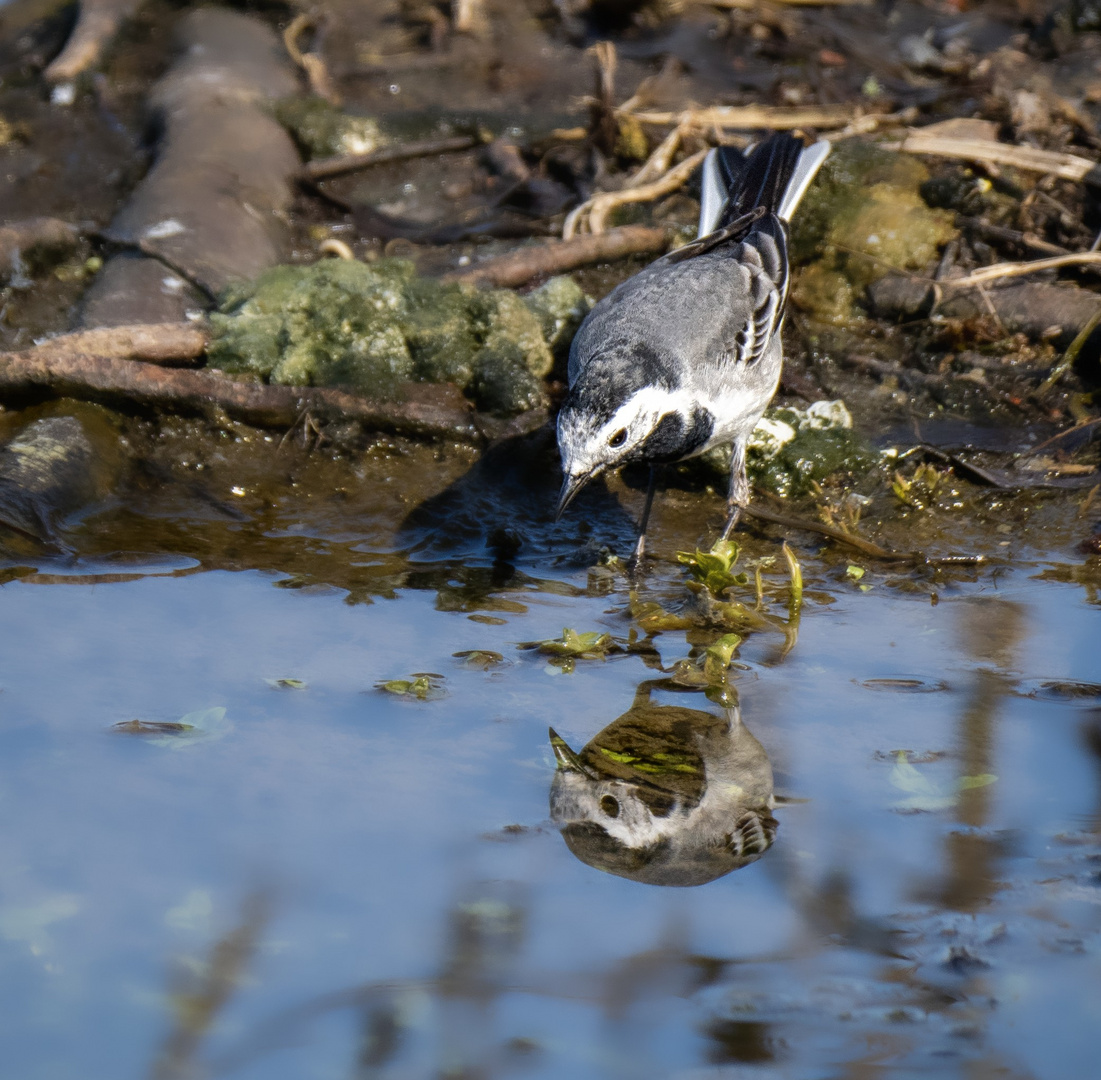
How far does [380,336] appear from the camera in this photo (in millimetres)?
6398

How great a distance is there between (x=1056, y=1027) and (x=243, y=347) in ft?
16.6

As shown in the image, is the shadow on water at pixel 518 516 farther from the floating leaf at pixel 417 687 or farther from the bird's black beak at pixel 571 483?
the floating leaf at pixel 417 687

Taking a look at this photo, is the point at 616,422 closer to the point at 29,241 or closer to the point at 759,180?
the point at 759,180

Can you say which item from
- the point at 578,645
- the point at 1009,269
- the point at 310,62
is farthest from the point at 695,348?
the point at 310,62

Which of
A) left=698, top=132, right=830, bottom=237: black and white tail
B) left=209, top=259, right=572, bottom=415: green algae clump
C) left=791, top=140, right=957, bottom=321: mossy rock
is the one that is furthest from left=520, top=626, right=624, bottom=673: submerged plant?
left=791, top=140, right=957, bottom=321: mossy rock

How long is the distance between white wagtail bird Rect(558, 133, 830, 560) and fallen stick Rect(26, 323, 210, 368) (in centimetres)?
212

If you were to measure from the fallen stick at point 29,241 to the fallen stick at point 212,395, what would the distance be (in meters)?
1.67

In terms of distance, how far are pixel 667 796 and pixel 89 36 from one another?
9182mm

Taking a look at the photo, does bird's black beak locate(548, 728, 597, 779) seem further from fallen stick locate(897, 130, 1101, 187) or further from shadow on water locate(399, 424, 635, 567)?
fallen stick locate(897, 130, 1101, 187)

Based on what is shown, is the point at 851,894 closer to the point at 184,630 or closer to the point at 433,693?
the point at 433,693

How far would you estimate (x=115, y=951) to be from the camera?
9.86ft

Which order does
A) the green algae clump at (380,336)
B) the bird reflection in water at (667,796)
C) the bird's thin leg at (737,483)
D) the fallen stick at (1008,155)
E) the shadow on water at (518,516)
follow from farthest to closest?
the fallen stick at (1008,155) < the green algae clump at (380,336) < the bird's thin leg at (737,483) < the shadow on water at (518,516) < the bird reflection in water at (667,796)

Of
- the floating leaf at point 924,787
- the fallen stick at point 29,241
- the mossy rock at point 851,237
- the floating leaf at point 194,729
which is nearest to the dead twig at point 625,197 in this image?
the mossy rock at point 851,237

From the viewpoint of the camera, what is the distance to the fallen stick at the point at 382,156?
8.80m
